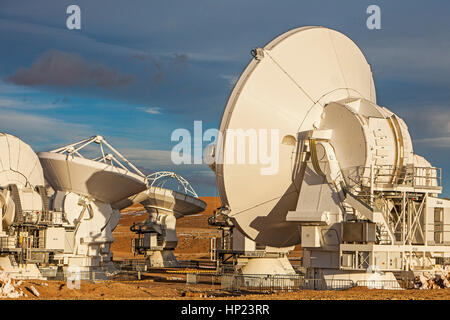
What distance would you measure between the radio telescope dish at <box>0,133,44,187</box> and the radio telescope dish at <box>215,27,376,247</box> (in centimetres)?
1565

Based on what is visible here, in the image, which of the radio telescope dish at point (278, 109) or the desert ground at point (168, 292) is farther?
the radio telescope dish at point (278, 109)

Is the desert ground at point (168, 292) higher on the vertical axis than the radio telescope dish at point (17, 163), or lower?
lower

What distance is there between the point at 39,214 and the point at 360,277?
57.2ft

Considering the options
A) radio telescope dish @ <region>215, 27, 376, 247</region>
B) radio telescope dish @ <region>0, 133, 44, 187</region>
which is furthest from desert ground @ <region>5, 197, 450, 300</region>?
radio telescope dish @ <region>0, 133, 44, 187</region>

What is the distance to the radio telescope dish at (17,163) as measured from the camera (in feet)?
129

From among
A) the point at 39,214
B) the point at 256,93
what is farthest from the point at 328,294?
the point at 39,214

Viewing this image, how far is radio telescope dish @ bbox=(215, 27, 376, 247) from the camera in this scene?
2827 cm

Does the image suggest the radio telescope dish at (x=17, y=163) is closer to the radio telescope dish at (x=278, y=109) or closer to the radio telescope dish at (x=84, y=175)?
the radio telescope dish at (x=84, y=175)

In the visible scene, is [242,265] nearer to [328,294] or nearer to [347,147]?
[347,147]

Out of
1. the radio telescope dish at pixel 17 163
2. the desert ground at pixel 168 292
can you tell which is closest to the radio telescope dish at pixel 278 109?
the desert ground at pixel 168 292

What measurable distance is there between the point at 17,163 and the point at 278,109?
1779 cm

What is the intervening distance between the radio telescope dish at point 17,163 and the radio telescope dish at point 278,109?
15.7 meters
